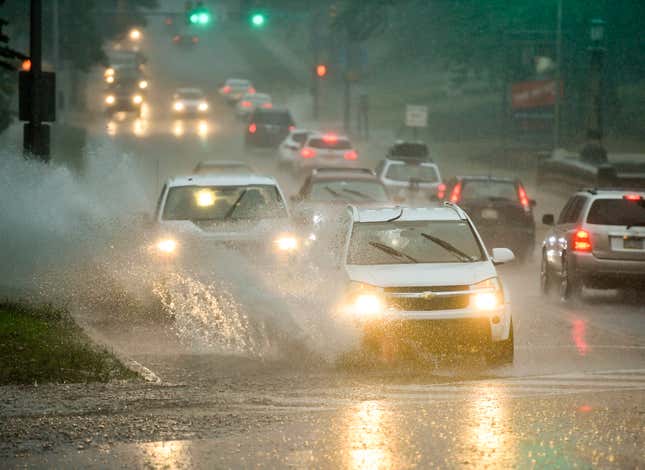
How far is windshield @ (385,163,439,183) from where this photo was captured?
112ft

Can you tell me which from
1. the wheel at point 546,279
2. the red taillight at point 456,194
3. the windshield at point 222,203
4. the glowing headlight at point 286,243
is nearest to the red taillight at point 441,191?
the red taillight at point 456,194

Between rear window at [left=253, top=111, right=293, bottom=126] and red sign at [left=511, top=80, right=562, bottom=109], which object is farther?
rear window at [left=253, top=111, right=293, bottom=126]

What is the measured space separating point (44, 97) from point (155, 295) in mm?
4939

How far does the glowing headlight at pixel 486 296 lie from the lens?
1315 cm

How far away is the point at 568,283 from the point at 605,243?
829mm

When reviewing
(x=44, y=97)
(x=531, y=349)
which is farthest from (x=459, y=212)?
(x=44, y=97)

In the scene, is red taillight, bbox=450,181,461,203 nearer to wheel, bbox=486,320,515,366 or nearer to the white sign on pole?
wheel, bbox=486,320,515,366

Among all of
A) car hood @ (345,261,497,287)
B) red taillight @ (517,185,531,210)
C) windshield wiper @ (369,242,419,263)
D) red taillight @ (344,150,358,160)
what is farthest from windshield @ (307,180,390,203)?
red taillight @ (344,150,358,160)

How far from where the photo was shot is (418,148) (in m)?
48.8

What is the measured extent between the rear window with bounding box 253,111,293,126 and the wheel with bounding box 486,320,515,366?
4831 cm

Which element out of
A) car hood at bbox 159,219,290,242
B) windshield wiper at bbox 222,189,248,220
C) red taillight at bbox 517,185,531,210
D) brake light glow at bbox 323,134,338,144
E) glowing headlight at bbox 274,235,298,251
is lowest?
brake light glow at bbox 323,134,338,144

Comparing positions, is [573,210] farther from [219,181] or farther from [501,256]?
[501,256]

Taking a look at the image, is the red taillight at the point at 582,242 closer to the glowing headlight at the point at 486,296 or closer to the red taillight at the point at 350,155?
the glowing headlight at the point at 486,296

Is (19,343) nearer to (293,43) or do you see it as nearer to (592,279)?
(592,279)
